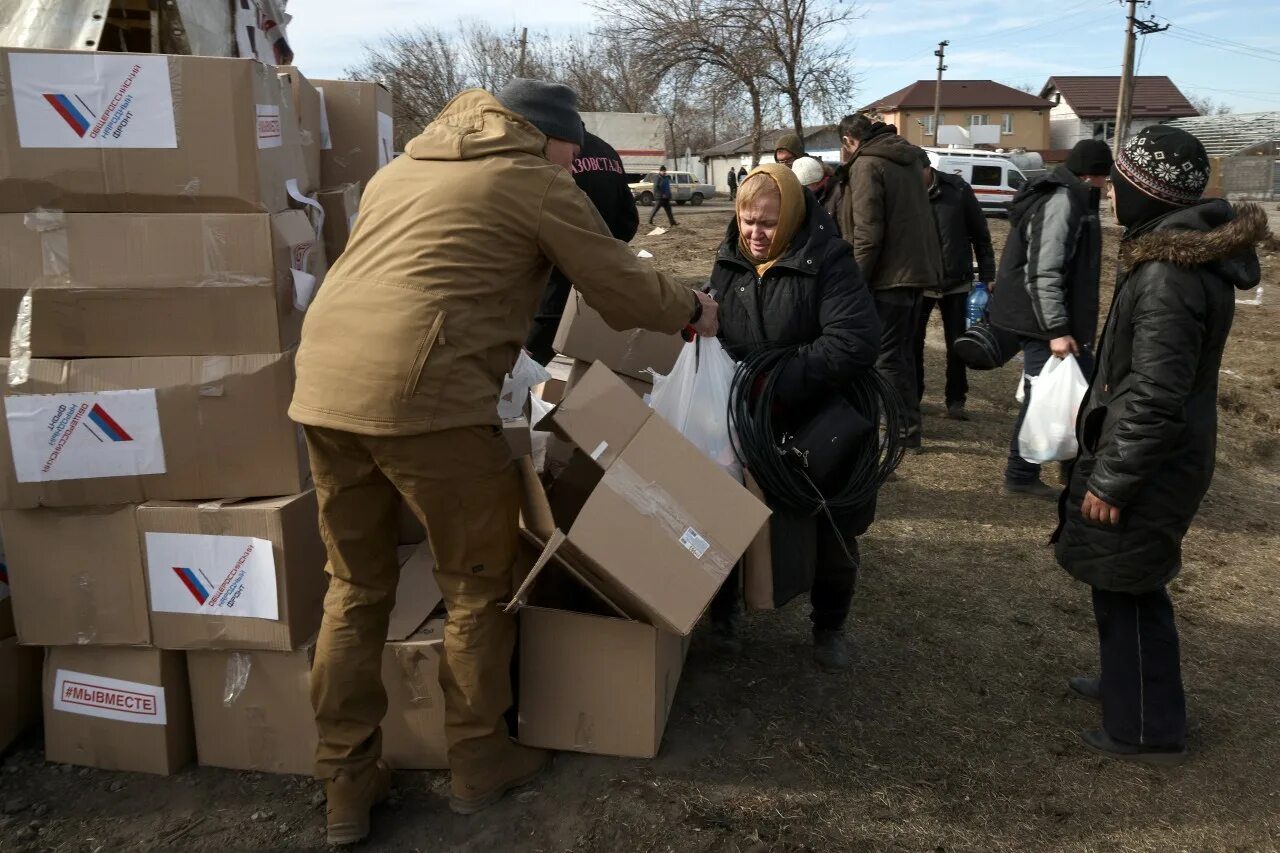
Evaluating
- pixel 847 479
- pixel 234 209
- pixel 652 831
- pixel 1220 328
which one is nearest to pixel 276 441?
pixel 234 209

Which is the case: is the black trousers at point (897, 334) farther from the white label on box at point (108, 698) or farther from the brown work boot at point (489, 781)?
the white label on box at point (108, 698)

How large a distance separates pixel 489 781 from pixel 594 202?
2.54 metres

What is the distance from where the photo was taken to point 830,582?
10.6ft

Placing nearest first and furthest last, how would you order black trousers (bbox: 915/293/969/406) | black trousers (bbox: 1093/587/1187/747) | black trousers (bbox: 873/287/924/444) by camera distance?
1. black trousers (bbox: 1093/587/1187/747)
2. black trousers (bbox: 873/287/924/444)
3. black trousers (bbox: 915/293/969/406)

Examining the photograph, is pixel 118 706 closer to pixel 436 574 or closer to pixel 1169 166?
pixel 436 574

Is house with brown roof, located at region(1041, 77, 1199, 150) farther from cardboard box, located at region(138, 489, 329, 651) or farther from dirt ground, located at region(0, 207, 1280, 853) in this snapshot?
cardboard box, located at region(138, 489, 329, 651)

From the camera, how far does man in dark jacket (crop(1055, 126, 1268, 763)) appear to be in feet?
8.11

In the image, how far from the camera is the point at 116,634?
2660 mm

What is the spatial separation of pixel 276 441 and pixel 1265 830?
286cm

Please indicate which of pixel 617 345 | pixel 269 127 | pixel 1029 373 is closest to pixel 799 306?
pixel 617 345

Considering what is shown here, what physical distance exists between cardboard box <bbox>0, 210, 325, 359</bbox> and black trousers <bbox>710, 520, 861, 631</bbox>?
1.66 meters

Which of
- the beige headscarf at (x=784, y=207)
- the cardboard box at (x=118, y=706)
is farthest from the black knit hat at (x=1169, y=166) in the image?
the cardboard box at (x=118, y=706)

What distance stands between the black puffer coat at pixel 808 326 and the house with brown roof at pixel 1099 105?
60847 mm

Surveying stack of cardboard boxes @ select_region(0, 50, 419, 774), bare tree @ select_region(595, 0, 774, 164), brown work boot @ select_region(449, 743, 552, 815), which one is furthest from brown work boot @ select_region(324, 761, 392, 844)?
bare tree @ select_region(595, 0, 774, 164)
